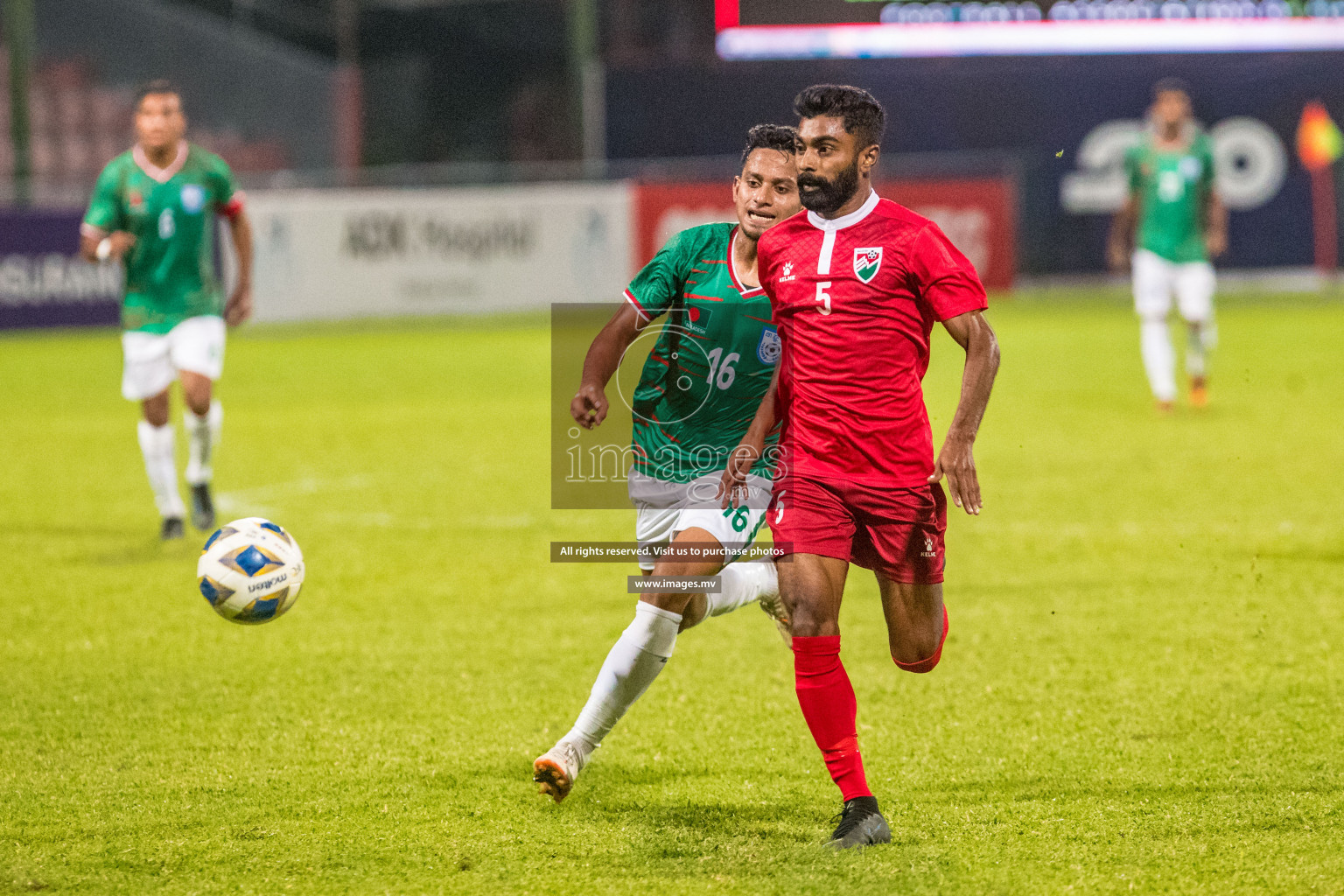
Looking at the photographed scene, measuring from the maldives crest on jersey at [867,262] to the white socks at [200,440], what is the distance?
516 centimetres

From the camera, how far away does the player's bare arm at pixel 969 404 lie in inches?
154

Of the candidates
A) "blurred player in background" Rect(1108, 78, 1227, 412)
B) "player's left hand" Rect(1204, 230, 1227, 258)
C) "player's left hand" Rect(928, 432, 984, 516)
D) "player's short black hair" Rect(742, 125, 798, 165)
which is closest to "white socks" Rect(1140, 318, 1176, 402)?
"blurred player in background" Rect(1108, 78, 1227, 412)

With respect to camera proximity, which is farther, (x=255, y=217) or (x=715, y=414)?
(x=255, y=217)

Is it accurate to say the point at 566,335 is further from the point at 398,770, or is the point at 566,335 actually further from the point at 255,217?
the point at 398,770

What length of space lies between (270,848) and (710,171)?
65.8 ft

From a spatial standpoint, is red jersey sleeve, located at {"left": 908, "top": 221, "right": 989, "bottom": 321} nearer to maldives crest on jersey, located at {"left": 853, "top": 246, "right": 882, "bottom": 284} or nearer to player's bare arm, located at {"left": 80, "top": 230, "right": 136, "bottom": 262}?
maldives crest on jersey, located at {"left": 853, "top": 246, "right": 882, "bottom": 284}

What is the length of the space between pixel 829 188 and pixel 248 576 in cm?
225

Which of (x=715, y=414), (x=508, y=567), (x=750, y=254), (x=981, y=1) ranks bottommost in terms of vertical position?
(x=508, y=567)

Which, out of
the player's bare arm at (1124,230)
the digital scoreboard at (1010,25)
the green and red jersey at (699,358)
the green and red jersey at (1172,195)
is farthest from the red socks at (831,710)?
the green and red jersey at (1172,195)

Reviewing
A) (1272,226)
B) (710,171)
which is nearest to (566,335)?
(710,171)

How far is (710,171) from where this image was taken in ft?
76.4

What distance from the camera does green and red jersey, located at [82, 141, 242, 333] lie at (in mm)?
8203

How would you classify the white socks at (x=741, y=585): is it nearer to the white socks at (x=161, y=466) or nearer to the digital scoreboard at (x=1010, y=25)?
the digital scoreboard at (x=1010, y=25)

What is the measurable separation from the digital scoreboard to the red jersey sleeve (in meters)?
2.16
